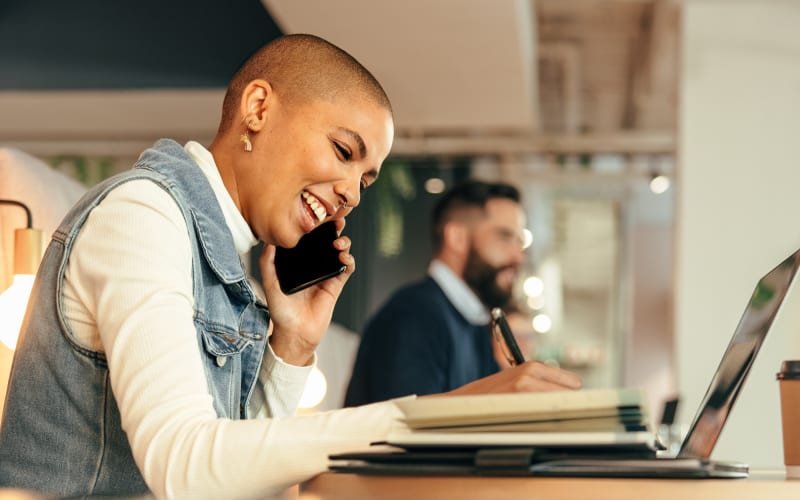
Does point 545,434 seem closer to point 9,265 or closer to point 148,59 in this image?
point 9,265

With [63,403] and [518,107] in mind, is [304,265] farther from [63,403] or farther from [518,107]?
[518,107]

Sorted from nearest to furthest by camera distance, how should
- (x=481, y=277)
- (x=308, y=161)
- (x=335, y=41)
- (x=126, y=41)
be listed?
(x=308, y=161), (x=481, y=277), (x=335, y=41), (x=126, y=41)

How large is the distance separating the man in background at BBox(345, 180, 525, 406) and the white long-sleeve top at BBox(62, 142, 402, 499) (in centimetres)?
232

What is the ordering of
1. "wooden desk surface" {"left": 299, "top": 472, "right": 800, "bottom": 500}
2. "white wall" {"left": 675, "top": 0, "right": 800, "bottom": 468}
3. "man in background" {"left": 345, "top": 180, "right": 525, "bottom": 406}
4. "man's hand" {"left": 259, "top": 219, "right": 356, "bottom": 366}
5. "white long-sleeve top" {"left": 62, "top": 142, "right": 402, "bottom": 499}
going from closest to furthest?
"wooden desk surface" {"left": 299, "top": 472, "right": 800, "bottom": 500} → "white long-sleeve top" {"left": 62, "top": 142, "right": 402, "bottom": 499} → "man's hand" {"left": 259, "top": 219, "right": 356, "bottom": 366} → "man in background" {"left": 345, "top": 180, "right": 525, "bottom": 406} → "white wall" {"left": 675, "top": 0, "right": 800, "bottom": 468}

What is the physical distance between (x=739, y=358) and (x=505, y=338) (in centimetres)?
35

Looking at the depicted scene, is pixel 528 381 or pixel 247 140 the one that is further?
pixel 247 140

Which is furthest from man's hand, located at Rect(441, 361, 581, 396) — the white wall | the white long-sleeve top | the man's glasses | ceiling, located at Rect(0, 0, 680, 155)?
ceiling, located at Rect(0, 0, 680, 155)

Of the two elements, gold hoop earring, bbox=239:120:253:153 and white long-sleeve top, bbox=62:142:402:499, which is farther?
gold hoop earring, bbox=239:120:253:153

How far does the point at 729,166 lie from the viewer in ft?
15.2

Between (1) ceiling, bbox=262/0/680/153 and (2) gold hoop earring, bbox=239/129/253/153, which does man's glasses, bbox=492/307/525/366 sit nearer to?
(2) gold hoop earring, bbox=239/129/253/153

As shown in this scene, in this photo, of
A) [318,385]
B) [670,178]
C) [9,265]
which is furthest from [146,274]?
[670,178]

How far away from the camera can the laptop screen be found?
1.20m

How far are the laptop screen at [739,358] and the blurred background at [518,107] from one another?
1.35 metres

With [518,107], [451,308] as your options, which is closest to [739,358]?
[451,308]
